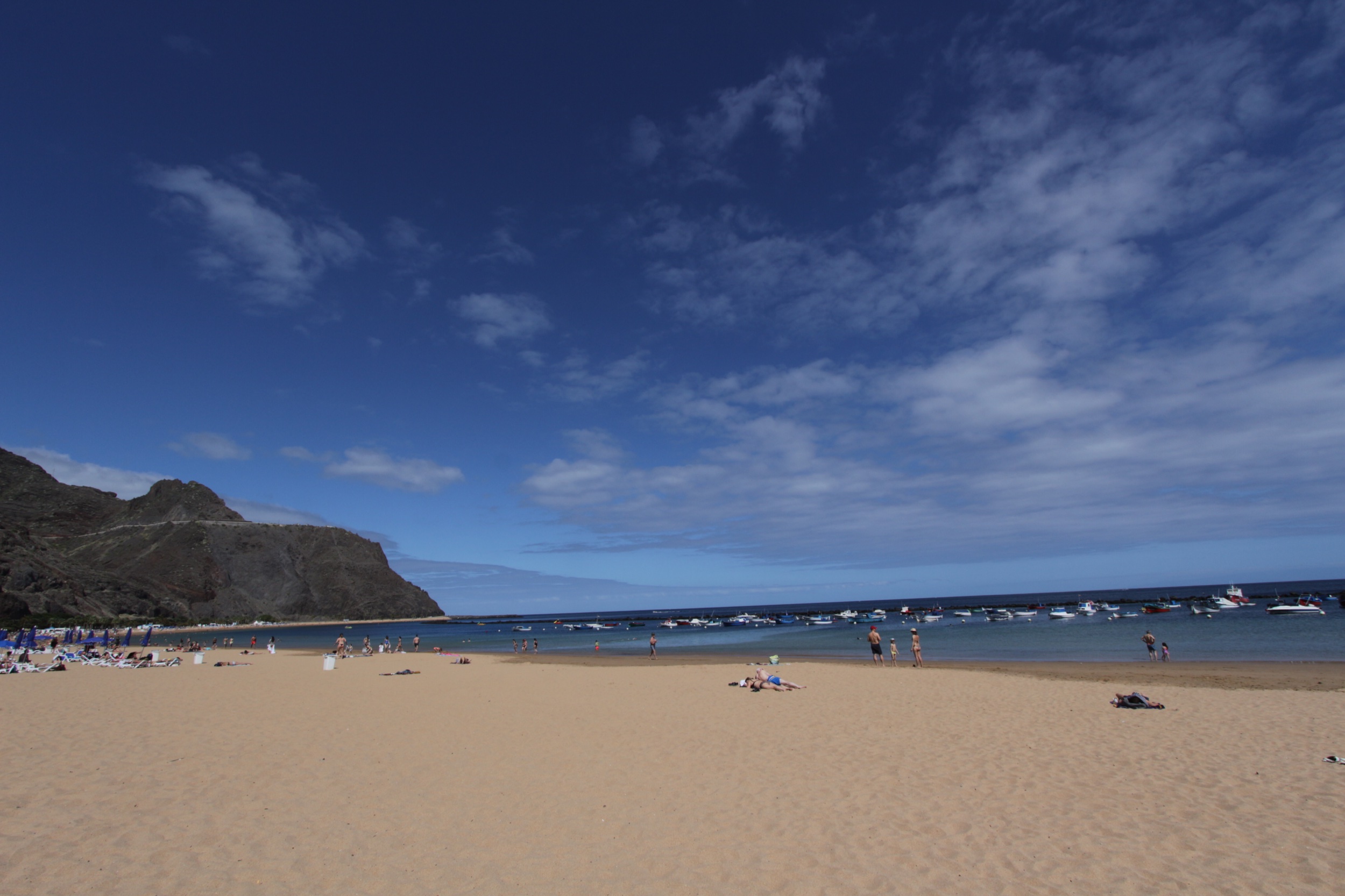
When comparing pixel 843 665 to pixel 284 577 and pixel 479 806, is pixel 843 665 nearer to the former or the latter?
pixel 479 806

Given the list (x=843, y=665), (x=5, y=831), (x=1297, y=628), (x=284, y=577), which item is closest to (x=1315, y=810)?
(x=5, y=831)

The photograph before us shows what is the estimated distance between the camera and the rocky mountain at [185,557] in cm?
10606

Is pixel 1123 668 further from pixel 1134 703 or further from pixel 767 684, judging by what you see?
pixel 767 684

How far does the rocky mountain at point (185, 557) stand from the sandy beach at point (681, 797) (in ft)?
333

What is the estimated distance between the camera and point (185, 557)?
126 m

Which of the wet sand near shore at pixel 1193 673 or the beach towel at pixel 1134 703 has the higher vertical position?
the beach towel at pixel 1134 703

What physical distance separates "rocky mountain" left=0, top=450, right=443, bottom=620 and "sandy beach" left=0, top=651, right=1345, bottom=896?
333 feet

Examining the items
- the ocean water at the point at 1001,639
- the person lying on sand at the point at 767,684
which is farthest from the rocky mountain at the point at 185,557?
the person lying on sand at the point at 767,684

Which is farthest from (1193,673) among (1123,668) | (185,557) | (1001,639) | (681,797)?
(185,557)

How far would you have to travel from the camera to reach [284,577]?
5576 inches

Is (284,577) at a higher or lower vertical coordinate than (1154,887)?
higher

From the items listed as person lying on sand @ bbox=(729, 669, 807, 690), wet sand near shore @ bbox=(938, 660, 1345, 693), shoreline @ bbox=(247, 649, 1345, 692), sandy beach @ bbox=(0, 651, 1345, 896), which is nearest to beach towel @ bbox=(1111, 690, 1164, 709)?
sandy beach @ bbox=(0, 651, 1345, 896)

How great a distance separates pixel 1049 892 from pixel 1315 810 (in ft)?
16.5

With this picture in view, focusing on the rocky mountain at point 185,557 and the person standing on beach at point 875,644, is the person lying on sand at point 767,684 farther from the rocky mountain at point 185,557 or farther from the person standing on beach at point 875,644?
the rocky mountain at point 185,557
